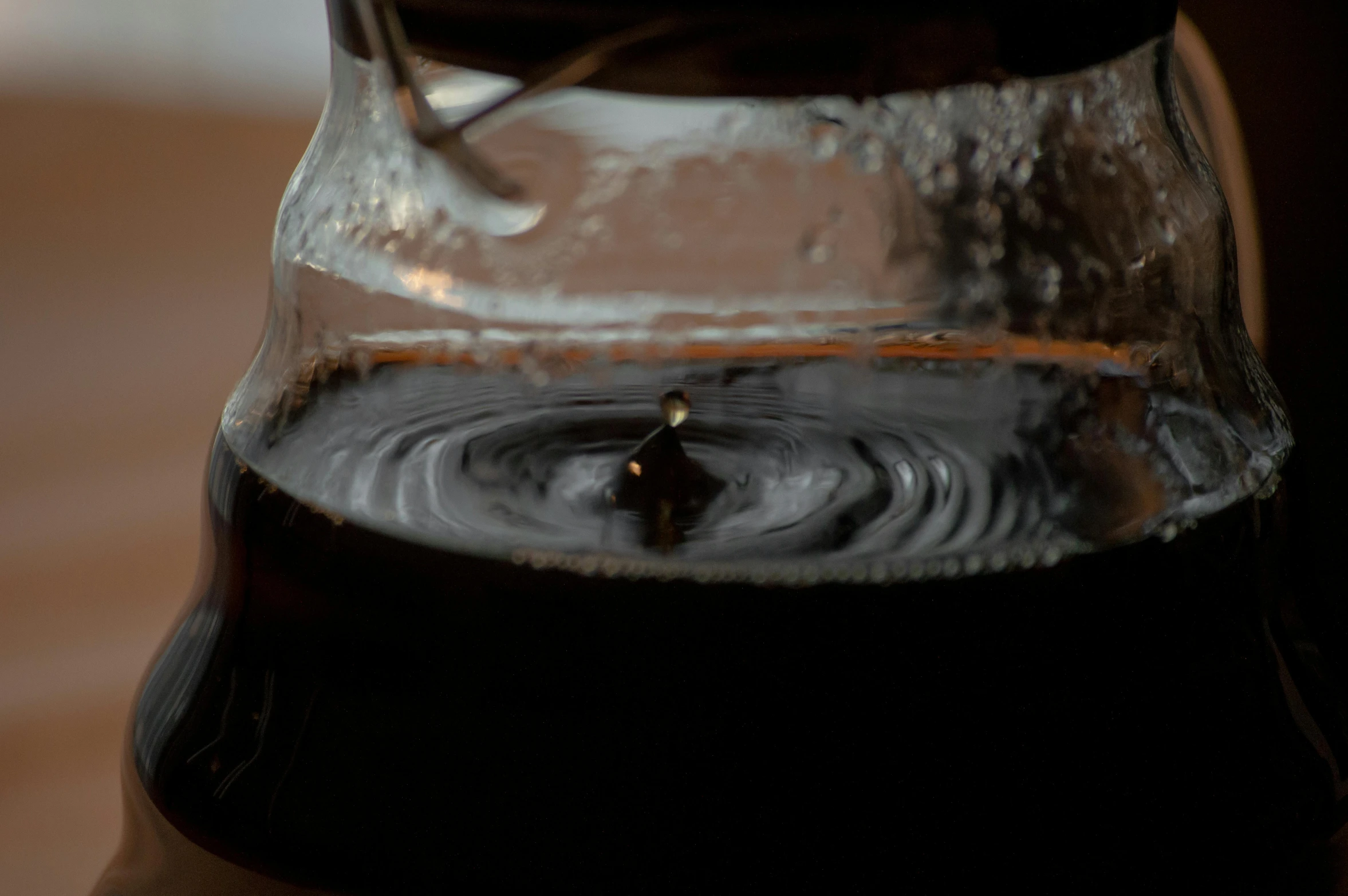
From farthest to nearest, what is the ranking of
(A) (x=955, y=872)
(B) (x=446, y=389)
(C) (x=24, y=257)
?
(C) (x=24, y=257) < (B) (x=446, y=389) < (A) (x=955, y=872)

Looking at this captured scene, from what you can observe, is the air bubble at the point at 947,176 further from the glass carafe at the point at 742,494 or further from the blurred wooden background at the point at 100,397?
the blurred wooden background at the point at 100,397

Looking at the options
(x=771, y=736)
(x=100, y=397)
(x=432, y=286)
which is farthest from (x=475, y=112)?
(x=100, y=397)

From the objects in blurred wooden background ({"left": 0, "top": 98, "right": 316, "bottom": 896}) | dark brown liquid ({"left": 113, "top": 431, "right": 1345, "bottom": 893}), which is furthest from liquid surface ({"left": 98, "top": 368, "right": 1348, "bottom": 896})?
blurred wooden background ({"left": 0, "top": 98, "right": 316, "bottom": 896})

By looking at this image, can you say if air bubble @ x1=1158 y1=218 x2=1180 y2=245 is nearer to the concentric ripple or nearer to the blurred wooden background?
the concentric ripple

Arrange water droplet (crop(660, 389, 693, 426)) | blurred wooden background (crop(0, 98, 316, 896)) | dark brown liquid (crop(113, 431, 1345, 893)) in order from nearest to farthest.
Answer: dark brown liquid (crop(113, 431, 1345, 893)) → water droplet (crop(660, 389, 693, 426)) → blurred wooden background (crop(0, 98, 316, 896))

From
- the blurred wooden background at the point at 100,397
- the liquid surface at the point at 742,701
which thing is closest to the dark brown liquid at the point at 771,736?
the liquid surface at the point at 742,701

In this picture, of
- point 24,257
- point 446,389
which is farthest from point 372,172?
point 24,257

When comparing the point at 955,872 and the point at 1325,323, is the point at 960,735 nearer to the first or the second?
the point at 955,872
